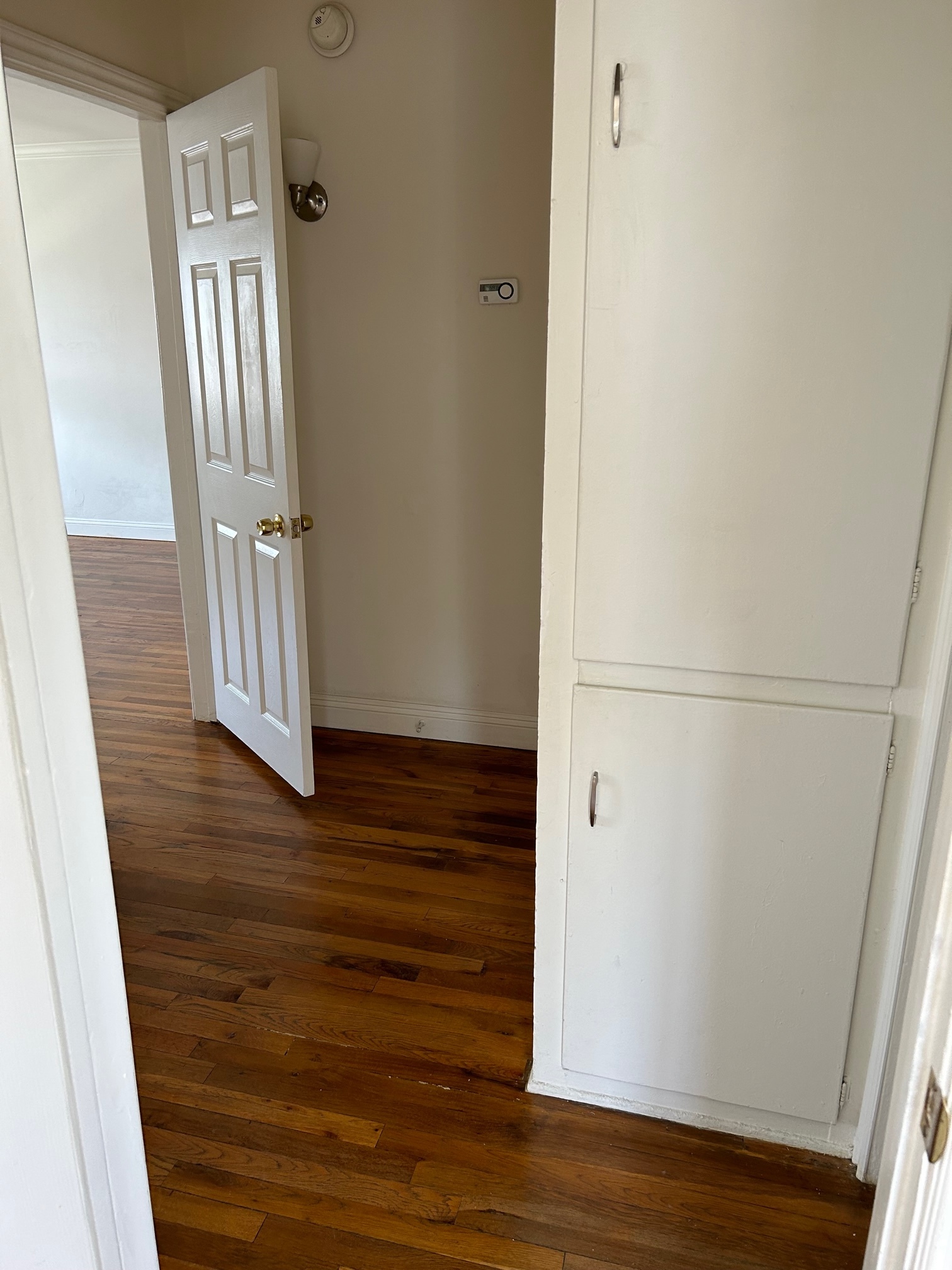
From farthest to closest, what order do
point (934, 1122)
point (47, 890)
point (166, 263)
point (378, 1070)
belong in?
point (166, 263)
point (378, 1070)
point (47, 890)
point (934, 1122)

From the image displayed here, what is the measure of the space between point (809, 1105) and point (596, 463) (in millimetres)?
1244

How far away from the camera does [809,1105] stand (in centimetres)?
173

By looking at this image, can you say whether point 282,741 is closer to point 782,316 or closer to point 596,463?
point 596,463

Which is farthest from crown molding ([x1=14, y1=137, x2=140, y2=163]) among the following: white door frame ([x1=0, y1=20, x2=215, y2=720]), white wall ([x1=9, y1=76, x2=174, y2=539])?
white door frame ([x1=0, y1=20, x2=215, y2=720])

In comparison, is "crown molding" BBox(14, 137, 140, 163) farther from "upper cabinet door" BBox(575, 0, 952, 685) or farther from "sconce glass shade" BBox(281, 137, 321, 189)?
"upper cabinet door" BBox(575, 0, 952, 685)

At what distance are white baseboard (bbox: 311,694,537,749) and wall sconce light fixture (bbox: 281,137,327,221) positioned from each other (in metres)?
1.74

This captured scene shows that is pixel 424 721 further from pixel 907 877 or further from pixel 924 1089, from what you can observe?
pixel 924 1089

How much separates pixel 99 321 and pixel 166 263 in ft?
13.0

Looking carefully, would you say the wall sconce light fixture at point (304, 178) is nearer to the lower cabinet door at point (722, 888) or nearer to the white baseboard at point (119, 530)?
the lower cabinet door at point (722, 888)

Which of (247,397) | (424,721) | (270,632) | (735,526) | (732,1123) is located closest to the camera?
(735,526)

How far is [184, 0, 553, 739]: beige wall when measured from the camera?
2926 millimetres

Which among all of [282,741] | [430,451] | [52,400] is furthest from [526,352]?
[52,400]

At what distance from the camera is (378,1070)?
197 cm

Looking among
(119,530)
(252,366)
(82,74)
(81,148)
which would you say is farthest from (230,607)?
(81,148)
